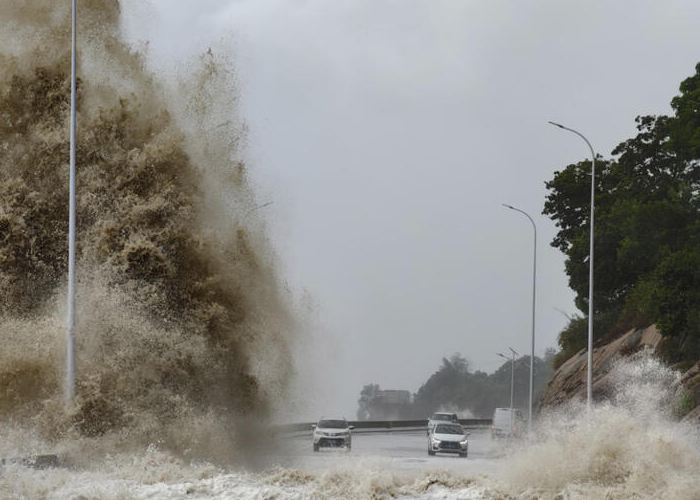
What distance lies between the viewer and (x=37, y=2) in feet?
91.1

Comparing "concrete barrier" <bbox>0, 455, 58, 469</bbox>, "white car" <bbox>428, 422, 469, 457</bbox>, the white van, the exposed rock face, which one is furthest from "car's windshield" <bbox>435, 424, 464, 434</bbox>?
"concrete barrier" <bbox>0, 455, 58, 469</bbox>

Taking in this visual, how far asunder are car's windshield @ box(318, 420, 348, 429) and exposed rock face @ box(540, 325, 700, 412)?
47.8ft

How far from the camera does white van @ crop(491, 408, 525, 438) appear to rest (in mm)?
48500

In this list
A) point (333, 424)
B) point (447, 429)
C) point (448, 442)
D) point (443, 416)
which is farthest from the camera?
point (443, 416)

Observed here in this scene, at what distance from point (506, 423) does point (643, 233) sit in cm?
1229

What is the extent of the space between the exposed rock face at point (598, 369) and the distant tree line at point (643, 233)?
1276mm

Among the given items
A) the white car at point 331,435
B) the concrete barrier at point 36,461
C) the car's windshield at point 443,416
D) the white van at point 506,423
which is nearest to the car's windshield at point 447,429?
the white car at point 331,435

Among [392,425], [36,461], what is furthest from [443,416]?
[36,461]

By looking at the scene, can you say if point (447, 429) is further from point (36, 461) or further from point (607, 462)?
point (36, 461)

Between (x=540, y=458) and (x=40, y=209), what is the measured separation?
13069 millimetres

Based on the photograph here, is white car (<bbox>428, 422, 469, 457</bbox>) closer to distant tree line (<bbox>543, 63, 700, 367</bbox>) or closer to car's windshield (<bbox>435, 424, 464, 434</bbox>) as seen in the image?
car's windshield (<bbox>435, 424, 464, 434</bbox>)

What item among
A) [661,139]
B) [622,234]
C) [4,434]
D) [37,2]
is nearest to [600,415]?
[4,434]

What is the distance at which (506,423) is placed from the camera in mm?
49000

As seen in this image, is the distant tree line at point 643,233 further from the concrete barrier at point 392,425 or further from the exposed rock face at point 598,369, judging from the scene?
the concrete barrier at point 392,425
